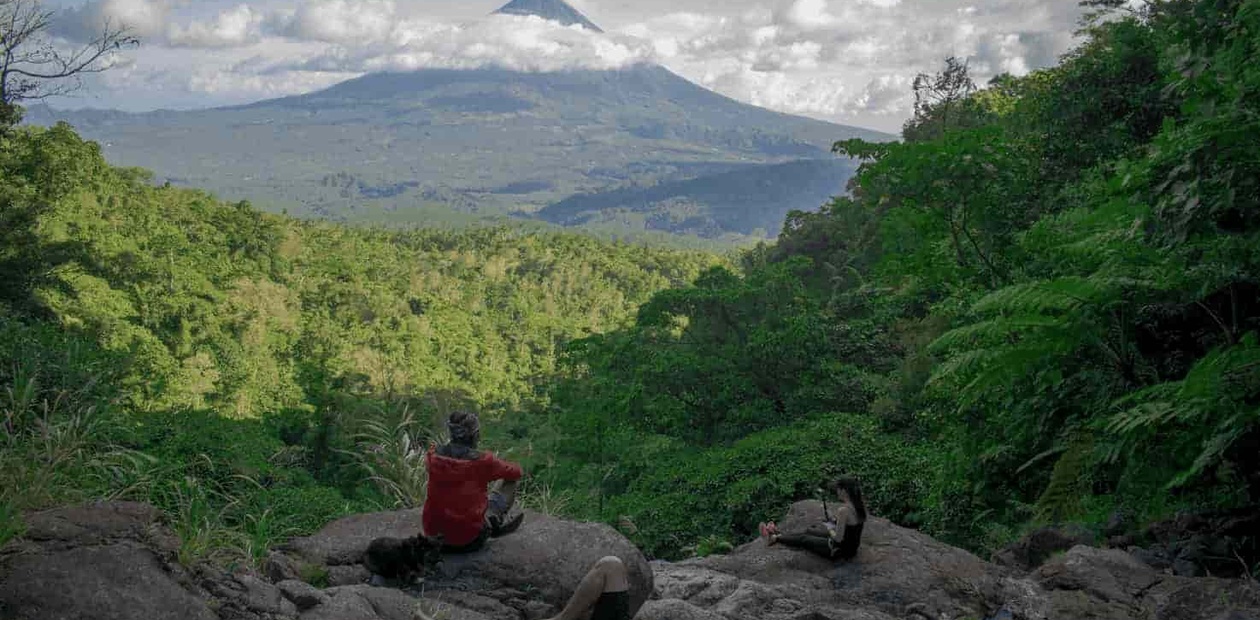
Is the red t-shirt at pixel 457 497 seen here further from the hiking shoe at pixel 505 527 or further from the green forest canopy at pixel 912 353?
the green forest canopy at pixel 912 353

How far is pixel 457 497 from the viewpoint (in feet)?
18.8

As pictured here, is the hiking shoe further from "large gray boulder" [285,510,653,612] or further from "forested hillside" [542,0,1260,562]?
"forested hillside" [542,0,1260,562]

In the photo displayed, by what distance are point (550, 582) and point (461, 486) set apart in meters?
0.83

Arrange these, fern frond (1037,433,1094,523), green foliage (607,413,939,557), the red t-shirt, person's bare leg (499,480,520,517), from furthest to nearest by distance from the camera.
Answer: green foliage (607,413,939,557) < fern frond (1037,433,1094,523) < person's bare leg (499,480,520,517) < the red t-shirt

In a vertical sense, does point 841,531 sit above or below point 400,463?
below

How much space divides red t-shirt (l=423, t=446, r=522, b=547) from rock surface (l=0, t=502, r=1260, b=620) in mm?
192

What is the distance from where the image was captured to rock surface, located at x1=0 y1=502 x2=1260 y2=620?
3939mm

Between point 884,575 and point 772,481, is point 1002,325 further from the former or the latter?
point 772,481

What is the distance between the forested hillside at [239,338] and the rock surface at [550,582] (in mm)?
356

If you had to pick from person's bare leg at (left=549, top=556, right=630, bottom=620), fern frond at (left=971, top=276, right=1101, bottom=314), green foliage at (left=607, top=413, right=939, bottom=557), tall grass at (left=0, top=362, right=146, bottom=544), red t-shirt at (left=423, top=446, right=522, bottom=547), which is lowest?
green foliage at (left=607, top=413, right=939, bottom=557)

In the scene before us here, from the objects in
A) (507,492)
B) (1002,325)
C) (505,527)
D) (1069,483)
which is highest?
(1002,325)

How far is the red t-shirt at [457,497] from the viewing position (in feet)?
18.7

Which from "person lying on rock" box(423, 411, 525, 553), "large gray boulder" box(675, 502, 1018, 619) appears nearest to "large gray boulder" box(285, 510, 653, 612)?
"person lying on rock" box(423, 411, 525, 553)

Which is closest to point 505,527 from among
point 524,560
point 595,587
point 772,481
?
point 524,560
